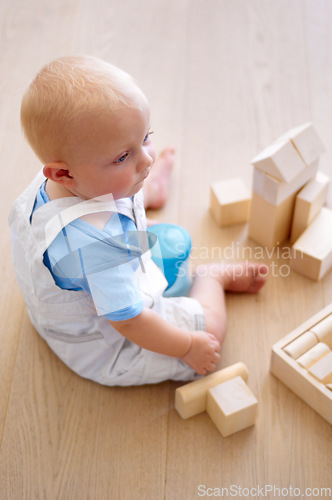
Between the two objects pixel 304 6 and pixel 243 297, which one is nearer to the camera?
pixel 243 297

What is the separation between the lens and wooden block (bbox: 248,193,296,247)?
3.51ft

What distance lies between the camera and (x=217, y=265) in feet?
3.54

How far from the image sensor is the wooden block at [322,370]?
2.85 feet

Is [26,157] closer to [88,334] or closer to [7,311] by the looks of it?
[7,311]

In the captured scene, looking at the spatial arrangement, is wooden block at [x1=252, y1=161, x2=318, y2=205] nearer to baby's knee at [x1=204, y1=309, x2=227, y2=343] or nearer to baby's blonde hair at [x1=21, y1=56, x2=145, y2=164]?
baby's knee at [x1=204, y1=309, x2=227, y2=343]

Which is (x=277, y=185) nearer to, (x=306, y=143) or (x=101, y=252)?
(x=306, y=143)

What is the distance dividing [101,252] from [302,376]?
1.28 ft

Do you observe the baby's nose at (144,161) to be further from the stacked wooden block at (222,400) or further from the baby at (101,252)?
the stacked wooden block at (222,400)

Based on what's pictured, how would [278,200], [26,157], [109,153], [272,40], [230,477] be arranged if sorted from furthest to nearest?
A: [272,40] < [26,157] < [278,200] < [230,477] < [109,153]

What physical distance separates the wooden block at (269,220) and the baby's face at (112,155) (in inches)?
14.9

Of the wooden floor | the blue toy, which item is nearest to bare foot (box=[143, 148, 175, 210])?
the wooden floor

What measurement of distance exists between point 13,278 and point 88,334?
0.30 m

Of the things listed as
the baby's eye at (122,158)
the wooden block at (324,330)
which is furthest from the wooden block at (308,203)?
the baby's eye at (122,158)

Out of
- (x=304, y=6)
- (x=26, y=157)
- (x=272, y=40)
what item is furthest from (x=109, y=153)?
(x=304, y=6)
